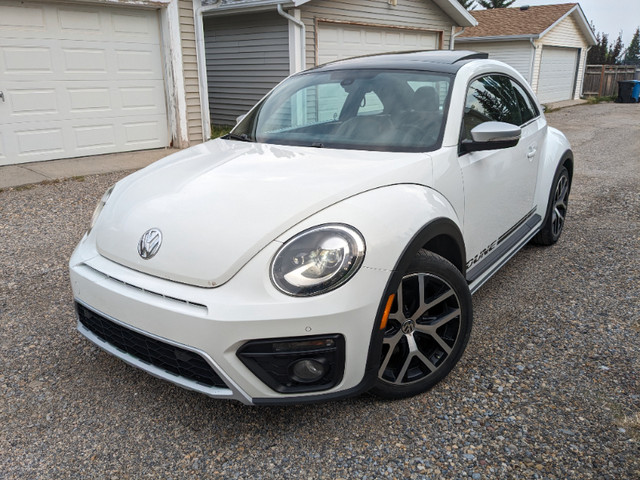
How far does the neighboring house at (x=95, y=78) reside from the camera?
316 inches

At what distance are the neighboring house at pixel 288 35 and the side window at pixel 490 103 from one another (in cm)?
720

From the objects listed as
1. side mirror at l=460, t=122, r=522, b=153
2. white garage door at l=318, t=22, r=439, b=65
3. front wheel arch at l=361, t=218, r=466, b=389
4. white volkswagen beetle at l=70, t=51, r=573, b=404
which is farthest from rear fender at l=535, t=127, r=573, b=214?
white garage door at l=318, t=22, r=439, b=65

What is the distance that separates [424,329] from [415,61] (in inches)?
71.0

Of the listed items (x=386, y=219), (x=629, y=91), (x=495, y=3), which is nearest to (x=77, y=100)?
(x=386, y=219)

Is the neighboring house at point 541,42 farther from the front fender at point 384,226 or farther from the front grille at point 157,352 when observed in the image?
the front grille at point 157,352

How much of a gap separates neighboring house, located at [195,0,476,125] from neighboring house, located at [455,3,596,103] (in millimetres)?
8369

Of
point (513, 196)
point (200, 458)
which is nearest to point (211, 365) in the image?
point (200, 458)

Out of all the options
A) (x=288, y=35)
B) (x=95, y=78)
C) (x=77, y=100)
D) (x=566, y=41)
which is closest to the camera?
(x=77, y=100)

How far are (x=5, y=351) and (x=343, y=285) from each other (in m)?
2.21

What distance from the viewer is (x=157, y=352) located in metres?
2.32

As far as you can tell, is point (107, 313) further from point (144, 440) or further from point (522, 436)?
point (522, 436)

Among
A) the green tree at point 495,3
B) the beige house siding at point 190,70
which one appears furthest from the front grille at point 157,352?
the green tree at point 495,3

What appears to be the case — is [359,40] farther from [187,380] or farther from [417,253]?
[187,380]

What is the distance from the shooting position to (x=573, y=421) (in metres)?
2.49
